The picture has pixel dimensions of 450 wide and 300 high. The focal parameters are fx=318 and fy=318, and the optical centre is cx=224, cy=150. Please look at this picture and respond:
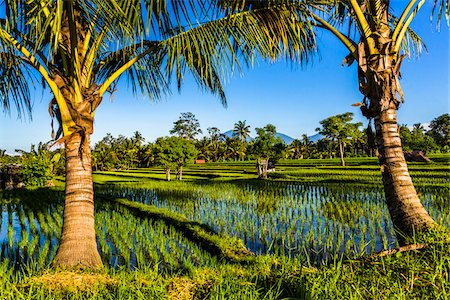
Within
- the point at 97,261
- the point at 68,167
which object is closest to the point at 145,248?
the point at 97,261

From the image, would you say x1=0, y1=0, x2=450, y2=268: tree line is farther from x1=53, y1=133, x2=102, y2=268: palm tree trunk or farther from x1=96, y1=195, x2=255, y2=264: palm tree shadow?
x1=96, y1=195, x2=255, y2=264: palm tree shadow

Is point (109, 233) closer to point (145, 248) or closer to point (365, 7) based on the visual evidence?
point (145, 248)

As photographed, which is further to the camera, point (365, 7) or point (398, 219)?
point (365, 7)

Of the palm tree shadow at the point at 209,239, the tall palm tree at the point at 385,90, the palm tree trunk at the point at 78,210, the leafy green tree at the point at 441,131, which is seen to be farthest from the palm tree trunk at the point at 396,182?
the leafy green tree at the point at 441,131

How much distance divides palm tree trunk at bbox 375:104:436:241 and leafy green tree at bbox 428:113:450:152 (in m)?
59.1

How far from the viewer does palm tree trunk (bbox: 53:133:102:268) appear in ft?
13.9

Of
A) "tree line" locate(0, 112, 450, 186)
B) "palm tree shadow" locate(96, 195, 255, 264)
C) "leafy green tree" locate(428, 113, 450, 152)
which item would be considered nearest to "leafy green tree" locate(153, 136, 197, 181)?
"tree line" locate(0, 112, 450, 186)

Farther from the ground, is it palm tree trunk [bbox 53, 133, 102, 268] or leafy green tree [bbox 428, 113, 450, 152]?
leafy green tree [bbox 428, 113, 450, 152]

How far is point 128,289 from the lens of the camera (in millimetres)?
2645

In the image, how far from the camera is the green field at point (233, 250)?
257 centimetres

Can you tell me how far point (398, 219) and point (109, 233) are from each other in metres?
6.31

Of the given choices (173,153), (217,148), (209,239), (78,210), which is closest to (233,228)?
(209,239)

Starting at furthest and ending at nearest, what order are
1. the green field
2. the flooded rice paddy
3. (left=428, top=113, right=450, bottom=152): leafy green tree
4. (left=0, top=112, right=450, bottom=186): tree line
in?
(left=428, top=113, right=450, bottom=152): leafy green tree, (left=0, top=112, right=450, bottom=186): tree line, the flooded rice paddy, the green field

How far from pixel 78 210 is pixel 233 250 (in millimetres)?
2873
